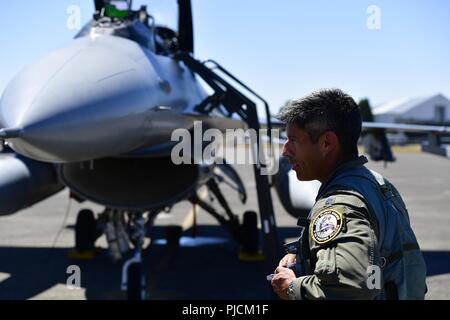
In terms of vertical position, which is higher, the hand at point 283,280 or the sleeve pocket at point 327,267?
the sleeve pocket at point 327,267

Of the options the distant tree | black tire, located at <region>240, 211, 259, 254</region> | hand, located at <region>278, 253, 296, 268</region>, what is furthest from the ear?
the distant tree

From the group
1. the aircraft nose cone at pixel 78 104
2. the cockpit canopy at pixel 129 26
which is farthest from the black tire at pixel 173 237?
the aircraft nose cone at pixel 78 104

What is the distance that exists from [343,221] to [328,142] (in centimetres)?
35

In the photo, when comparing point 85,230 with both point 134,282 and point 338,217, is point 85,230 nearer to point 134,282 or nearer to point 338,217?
point 134,282

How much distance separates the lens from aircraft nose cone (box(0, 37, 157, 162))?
392cm

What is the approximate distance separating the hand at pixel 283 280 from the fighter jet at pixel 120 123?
2.70m

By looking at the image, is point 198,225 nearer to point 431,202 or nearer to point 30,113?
point 431,202

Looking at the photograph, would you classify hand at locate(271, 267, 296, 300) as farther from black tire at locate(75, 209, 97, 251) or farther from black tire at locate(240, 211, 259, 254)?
black tire at locate(75, 209, 97, 251)

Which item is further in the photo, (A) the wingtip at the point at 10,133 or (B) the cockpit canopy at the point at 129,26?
(B) the cockpit canopy at the point at 129,26

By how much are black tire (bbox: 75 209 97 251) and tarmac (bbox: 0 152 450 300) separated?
0.25 m

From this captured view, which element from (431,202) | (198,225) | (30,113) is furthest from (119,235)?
(431,202)

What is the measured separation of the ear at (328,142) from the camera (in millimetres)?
1763

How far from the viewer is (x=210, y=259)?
8.77m

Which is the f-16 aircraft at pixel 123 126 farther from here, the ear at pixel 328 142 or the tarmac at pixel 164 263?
the ear at pixel 328 142
